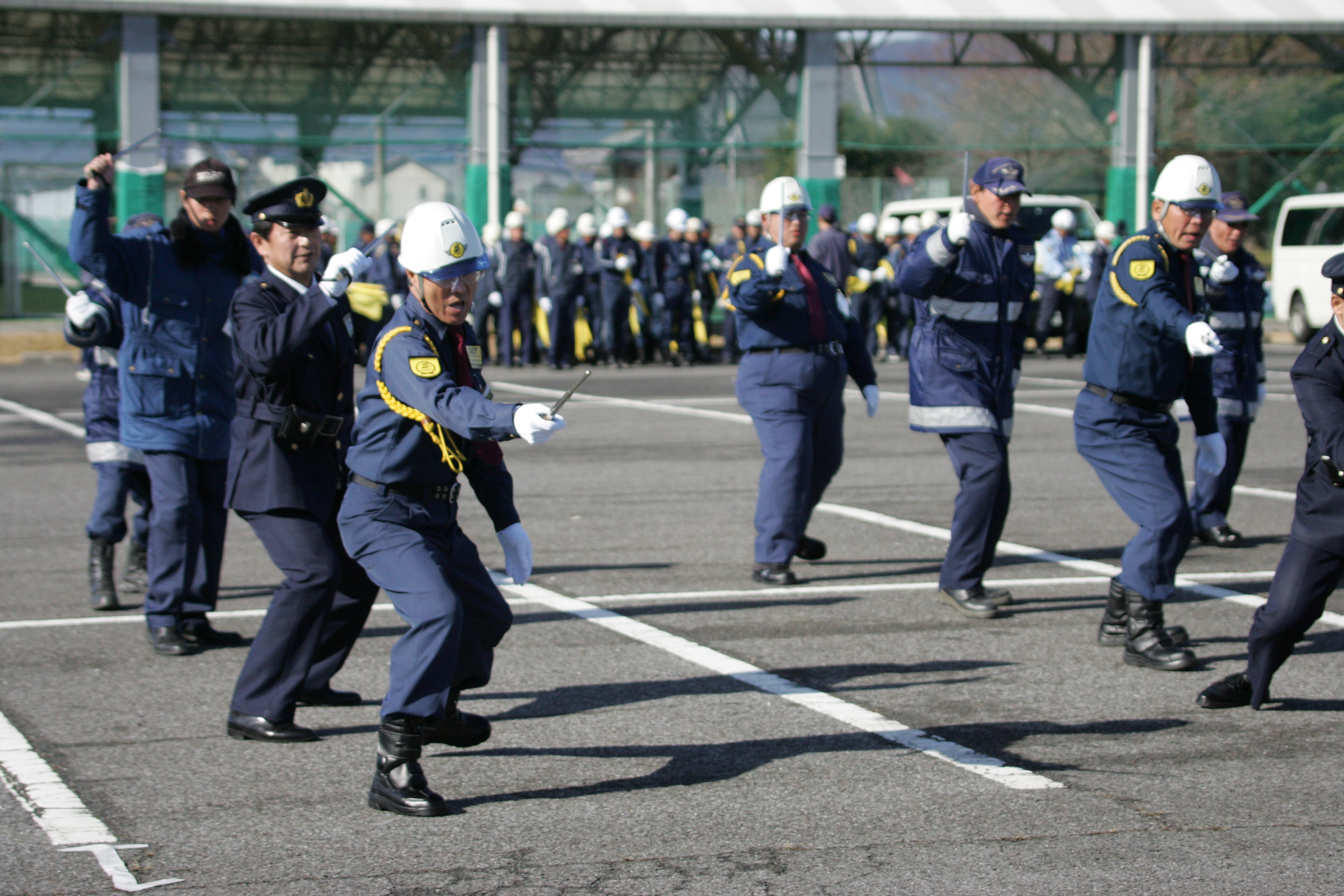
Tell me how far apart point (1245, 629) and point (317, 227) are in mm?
4541

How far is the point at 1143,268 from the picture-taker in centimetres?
710

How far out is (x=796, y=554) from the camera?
940 cm

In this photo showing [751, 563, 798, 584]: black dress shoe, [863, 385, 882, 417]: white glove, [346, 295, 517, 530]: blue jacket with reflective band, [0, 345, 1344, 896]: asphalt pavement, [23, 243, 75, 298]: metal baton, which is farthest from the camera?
[863, 385, 882, 417]: white glove

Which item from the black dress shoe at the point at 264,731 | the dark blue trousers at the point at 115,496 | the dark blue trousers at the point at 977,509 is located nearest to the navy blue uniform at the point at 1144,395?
the dark blue trousers at the point at 977,509

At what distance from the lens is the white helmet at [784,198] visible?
346 inches

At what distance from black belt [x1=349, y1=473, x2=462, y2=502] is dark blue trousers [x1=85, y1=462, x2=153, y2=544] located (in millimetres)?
3459

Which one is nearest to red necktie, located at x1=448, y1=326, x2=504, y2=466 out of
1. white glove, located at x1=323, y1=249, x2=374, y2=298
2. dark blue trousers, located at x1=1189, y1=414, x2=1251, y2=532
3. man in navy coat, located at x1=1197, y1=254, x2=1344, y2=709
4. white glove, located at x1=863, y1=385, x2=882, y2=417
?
white glove, located at x1=323, y1=249, x2=374, y2=298

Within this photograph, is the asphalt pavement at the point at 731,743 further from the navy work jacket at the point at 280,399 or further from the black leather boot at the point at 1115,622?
the navy work jacket at the point at 280,399

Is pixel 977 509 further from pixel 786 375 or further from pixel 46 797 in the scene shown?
pixel 46 797

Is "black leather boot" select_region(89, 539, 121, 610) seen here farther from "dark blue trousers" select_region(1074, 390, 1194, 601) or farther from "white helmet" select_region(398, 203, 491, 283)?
"dark blue trousers" select_region(1074, 390, 1194, 601)

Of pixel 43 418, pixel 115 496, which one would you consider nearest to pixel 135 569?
pixel 115 496

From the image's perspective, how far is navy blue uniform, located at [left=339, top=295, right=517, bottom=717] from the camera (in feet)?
16.2

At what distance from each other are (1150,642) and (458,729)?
10.0ft

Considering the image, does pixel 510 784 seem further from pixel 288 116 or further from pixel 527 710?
pixel 288 116
